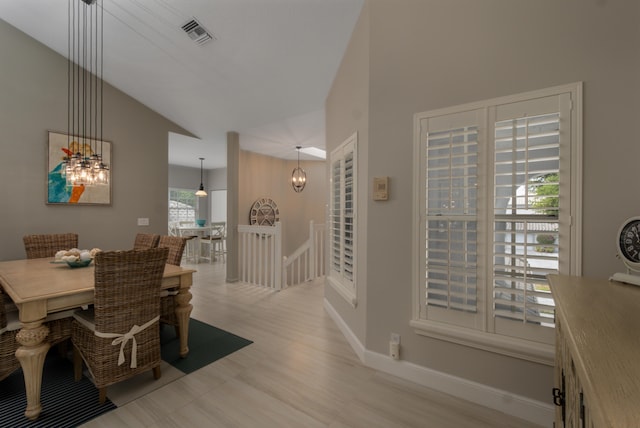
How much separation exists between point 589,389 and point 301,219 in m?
7.59

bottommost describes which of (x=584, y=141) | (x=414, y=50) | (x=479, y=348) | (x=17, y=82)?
(x=479, y=348)

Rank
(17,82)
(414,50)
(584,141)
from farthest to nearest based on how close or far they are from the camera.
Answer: (17,82)
(414,50)
(584,141)

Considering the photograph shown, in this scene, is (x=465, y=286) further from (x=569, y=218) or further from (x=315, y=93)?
(x=315, y=93)

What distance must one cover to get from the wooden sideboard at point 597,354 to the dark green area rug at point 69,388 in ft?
8.14

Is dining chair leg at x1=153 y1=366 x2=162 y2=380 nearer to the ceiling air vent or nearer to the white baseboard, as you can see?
the white baseboard

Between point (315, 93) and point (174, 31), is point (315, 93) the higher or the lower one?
the lower one

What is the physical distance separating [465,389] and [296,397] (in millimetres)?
1192

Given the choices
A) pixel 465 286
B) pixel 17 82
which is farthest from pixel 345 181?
pixel 17 82

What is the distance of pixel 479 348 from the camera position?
6.11 feet

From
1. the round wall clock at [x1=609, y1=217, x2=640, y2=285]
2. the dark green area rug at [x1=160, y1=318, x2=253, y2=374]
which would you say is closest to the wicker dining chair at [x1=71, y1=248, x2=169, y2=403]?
the dark green area rug at [x1=160, y1=318, x2=253, y2=374]

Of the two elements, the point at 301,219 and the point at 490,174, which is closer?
the point at 490,174

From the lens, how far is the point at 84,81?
3822mm

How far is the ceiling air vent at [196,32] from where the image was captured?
9.24 feet

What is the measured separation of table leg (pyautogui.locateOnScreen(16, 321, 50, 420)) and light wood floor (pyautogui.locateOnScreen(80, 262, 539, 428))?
41cm
